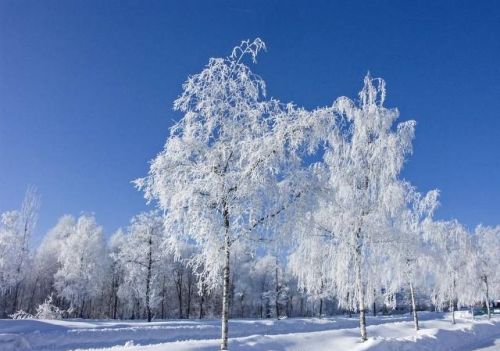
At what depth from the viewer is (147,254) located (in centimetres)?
3978

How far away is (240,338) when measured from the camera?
1571 cm

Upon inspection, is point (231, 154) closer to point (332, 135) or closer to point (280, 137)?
point (280, 137)

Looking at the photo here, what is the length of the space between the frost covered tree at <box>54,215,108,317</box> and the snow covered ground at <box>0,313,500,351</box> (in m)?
22.8

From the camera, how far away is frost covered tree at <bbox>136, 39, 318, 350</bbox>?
36.0 ft

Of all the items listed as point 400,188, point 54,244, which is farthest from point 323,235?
point 54,244

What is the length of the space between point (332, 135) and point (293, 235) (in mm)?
7342

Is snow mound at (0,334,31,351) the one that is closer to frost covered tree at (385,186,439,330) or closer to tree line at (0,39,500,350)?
tree line at (0,39,500,350)

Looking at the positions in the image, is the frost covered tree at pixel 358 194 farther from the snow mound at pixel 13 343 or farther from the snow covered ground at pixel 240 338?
the snow mound at pixel 13 343

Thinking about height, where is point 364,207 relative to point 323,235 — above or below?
above

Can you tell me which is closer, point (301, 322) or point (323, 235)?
point (323, 235)

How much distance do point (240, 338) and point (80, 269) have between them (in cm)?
3631

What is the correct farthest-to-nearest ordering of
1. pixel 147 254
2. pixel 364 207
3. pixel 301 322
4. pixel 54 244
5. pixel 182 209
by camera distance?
pixel 54 244 → pixel 147 254 → pixel 301 322 → pixel 364 207 → pixel 182 209

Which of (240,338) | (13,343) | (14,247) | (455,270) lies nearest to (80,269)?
(14,247)

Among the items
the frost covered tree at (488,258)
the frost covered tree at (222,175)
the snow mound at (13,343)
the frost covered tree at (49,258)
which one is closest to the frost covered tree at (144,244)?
the frost covered tree at (49,258)
